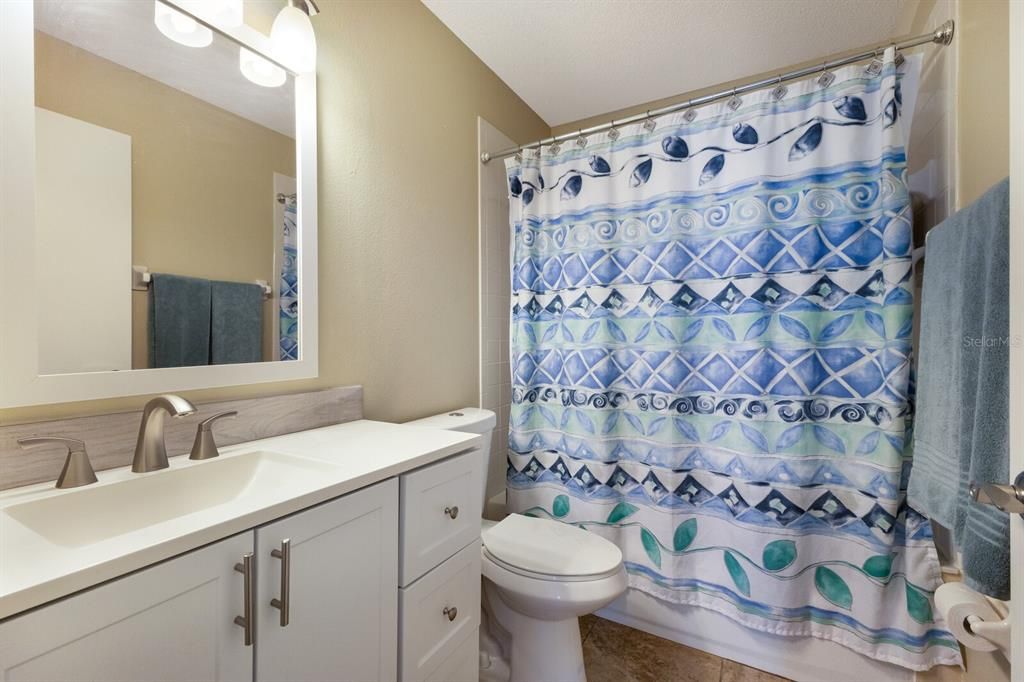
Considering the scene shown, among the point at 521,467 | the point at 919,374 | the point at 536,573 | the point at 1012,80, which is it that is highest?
the point at 1012,80

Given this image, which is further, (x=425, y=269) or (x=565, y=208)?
(x=565, y=208)

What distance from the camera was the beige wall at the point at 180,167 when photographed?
92cm

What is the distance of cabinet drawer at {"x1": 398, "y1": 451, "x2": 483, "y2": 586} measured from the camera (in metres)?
0.98

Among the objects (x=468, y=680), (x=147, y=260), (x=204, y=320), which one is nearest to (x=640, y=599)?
(x=468, y=680)

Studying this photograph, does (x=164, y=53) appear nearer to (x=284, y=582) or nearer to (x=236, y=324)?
(x=236, y=324)

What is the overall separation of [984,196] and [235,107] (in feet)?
5.45

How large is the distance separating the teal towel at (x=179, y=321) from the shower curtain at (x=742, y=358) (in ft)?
3.98

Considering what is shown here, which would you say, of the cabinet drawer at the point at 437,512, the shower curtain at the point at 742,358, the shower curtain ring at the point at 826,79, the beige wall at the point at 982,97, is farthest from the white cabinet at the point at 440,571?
the shower curtain ring at the point at 826,79

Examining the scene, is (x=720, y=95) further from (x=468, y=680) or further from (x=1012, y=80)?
(x=468, y=680)

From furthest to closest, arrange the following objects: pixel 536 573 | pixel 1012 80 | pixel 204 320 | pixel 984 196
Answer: pixel 536 573
pixel 204 320
pixel 984 196
pixel 1012 80

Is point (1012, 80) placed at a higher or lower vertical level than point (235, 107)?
lower

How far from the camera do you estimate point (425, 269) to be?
5.79 ft

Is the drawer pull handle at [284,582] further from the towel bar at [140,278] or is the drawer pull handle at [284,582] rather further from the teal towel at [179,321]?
the towel bar at [140,278]

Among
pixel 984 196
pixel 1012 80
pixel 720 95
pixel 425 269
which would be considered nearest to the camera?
pixel 1012 80
